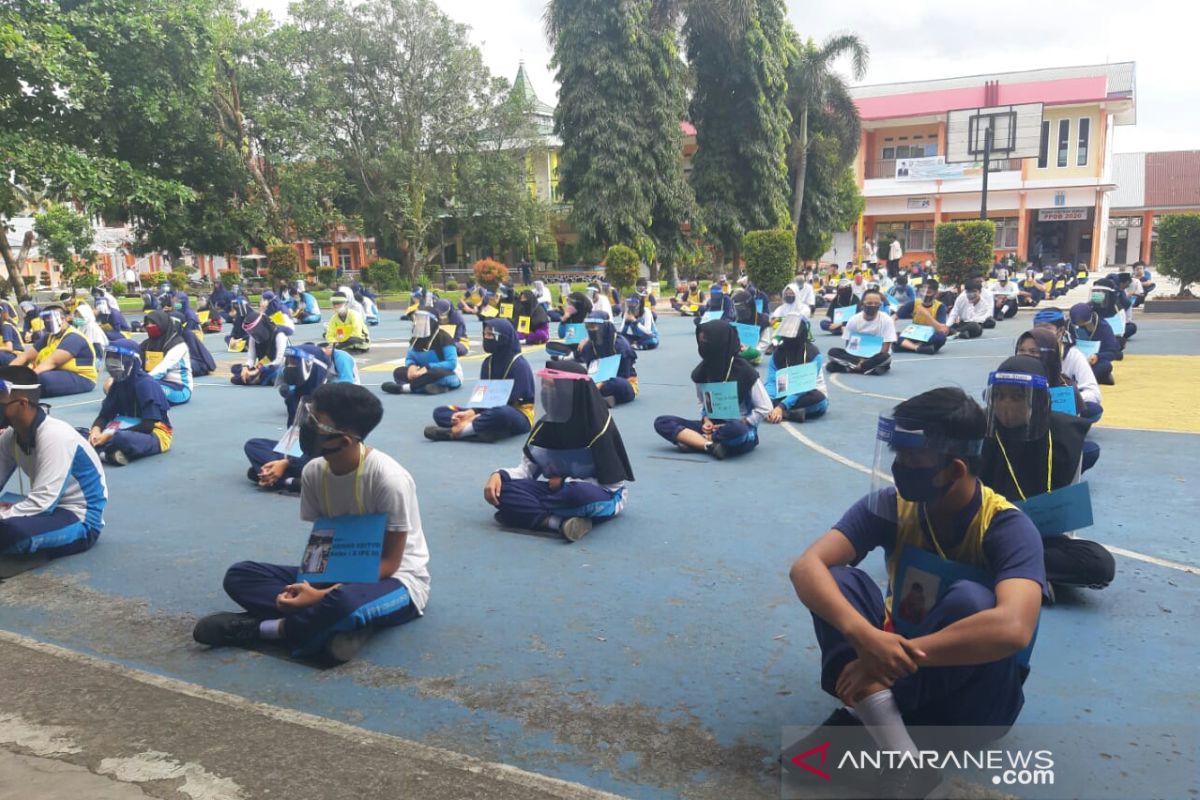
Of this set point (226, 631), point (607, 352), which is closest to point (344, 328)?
point (607, 352)

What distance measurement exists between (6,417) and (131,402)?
3.80 meters

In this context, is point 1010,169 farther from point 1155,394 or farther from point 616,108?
point 1155,394

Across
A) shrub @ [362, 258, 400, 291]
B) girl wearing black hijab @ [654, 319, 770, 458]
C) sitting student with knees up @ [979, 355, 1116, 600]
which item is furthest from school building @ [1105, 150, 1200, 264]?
sitting student with knees up @ [979, 355, 1116, 600]

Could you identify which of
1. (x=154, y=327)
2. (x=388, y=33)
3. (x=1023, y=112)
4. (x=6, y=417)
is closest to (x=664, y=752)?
(x=6, y=417)

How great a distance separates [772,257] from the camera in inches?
1063

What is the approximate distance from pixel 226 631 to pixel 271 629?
226 millimetres

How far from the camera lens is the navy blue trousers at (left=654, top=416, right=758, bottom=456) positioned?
8.01 m

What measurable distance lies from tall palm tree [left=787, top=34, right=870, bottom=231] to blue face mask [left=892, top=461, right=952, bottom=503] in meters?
34.2

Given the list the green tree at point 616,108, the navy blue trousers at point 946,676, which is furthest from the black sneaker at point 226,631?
the green tree at point 616,108

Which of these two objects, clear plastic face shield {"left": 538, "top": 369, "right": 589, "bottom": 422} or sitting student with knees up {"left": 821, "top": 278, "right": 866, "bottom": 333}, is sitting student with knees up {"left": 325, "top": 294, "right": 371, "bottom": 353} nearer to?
sitting student with knees up {"left": 821, "top": 278, "right": 866, "bottom": 333}

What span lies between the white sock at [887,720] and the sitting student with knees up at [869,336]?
10.6 meters

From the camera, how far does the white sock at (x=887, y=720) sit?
2889 millimetres

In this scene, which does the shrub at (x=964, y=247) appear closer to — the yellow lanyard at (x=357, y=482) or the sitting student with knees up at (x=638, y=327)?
the sitting student with knees up at (x=638, y=327)

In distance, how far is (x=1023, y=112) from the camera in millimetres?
31359
